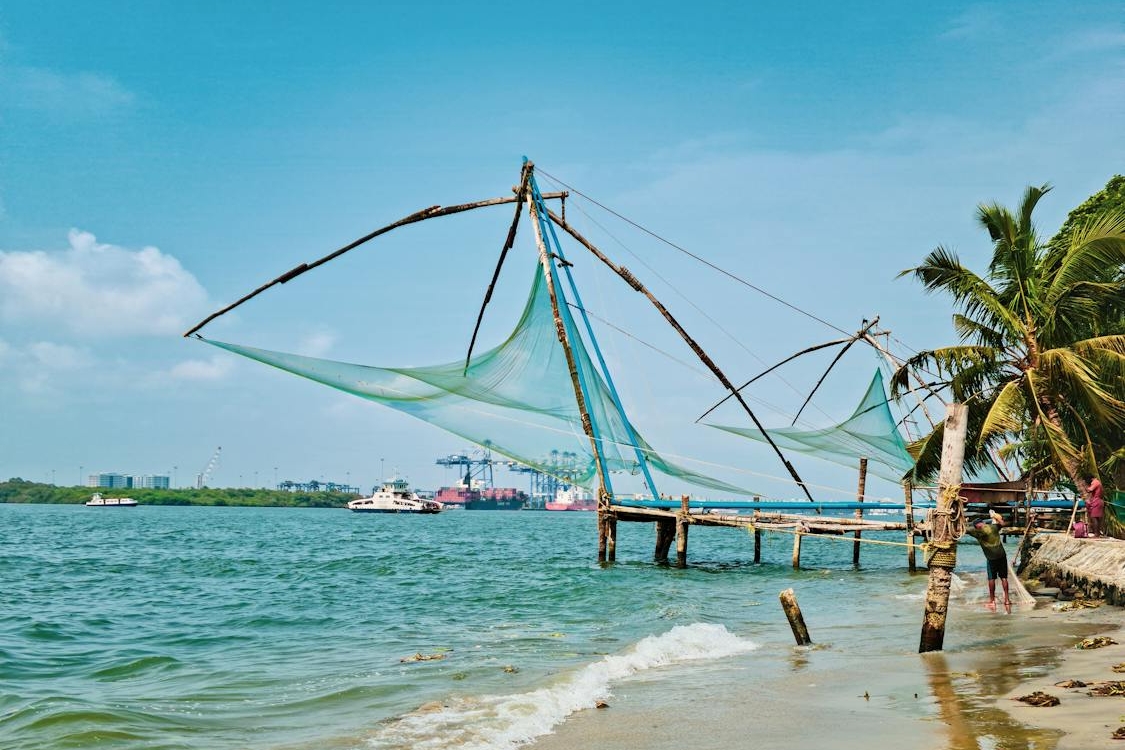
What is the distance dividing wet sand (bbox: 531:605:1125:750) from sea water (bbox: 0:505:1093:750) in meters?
0.05

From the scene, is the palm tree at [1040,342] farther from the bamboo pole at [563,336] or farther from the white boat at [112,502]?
the white boat at [112,502]

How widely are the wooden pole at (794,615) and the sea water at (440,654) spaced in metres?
0.21

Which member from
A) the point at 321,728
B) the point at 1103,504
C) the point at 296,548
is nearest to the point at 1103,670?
the point at 321,728

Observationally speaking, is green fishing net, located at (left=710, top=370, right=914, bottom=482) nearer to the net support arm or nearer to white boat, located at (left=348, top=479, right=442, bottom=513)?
the net support arm

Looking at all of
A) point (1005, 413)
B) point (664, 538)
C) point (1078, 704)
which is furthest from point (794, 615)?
point (664, 538)

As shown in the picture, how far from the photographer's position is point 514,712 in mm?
7582

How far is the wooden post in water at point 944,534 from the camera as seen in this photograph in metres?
8.47

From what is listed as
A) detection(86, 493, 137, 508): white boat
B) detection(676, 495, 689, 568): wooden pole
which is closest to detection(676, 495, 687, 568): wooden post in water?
detection(676, 495, 689, 568): wooden pole

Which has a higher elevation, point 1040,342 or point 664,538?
point 1040,342

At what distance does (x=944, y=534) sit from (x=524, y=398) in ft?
29.3

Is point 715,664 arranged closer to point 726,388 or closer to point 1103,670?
point 1103,670

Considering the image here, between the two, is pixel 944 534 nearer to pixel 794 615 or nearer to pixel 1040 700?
pixel 794 615

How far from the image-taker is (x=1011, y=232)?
14.8 metres

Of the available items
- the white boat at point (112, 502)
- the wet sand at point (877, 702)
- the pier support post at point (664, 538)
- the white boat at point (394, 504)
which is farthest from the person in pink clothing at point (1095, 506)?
the white boat at point (112, 502)
